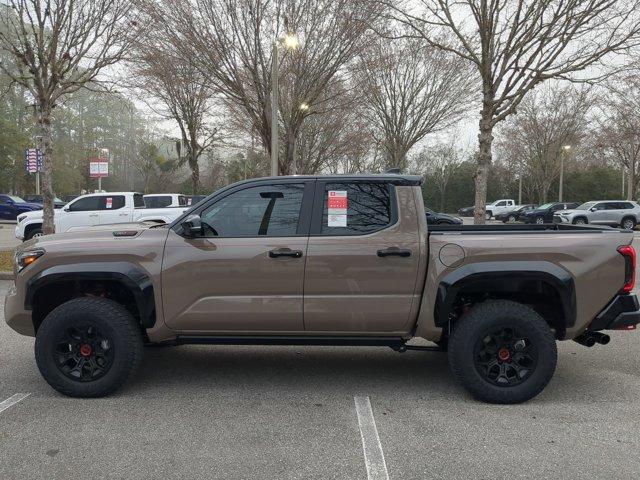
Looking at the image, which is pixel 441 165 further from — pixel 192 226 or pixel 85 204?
pixel 192 226

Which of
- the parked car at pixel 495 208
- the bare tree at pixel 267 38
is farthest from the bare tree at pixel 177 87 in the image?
the parked car at pixel 495 208

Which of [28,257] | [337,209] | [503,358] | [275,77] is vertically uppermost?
[275,77]

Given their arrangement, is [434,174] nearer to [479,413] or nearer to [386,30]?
[386,30]

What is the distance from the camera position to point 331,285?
3.92m

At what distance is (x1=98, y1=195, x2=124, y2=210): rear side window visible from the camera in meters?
14.9

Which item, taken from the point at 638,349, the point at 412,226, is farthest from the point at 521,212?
the point at 412,226

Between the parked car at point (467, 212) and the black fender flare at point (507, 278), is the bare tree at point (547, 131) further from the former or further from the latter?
the black fender flare at point (507, 278)

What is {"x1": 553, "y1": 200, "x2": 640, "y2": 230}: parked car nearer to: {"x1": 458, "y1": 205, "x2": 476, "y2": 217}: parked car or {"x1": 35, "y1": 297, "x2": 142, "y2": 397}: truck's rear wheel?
{"x1": 458, "y1": 205, "x2": 476, "y2": 217}: parked car

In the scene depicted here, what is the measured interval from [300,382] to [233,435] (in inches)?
43.6

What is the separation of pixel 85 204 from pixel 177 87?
980cm

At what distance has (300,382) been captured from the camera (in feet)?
14.5

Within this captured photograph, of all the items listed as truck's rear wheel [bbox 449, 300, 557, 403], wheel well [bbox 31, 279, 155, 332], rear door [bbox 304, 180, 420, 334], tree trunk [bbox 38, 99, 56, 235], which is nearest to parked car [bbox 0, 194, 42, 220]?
tree trunk [bbox 38, 99, 56, 235]

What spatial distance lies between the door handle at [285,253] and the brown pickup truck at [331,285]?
1 cm

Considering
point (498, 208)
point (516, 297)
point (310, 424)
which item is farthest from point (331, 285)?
point (498, 208)
